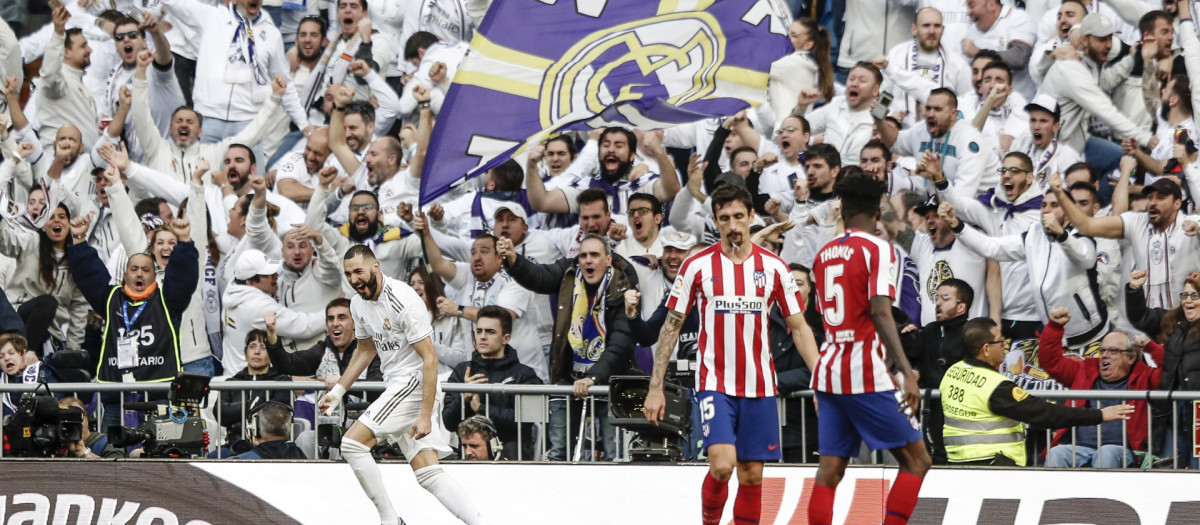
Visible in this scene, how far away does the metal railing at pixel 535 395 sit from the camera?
374 inches

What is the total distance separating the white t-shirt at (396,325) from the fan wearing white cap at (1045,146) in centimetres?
499

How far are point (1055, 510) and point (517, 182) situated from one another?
16.6 feet

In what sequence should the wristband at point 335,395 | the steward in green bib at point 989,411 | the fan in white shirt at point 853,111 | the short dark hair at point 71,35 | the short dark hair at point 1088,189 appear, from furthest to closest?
the short dark hair at point 71,35
the fan in white shirt at point 853,111
the short dark hair at point 1088,189
the wristband at point 335,395
the steward in green bib at point 989,411

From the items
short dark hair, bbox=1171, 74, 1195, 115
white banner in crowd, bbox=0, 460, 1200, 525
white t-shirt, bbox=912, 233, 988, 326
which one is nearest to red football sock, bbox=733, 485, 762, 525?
white banner in crowd, bbox=0, 460, 1200, 525

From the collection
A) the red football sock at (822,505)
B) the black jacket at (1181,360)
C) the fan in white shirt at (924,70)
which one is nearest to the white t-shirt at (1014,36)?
the fan in white shirt at (924,70)

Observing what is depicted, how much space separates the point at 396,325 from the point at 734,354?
2.27m

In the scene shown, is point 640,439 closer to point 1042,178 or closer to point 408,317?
point 408,317

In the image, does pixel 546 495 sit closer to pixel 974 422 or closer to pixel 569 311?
pixel 569 311

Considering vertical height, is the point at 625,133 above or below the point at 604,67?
below

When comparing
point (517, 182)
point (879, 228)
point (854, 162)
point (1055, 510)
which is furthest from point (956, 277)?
point (517, 182)

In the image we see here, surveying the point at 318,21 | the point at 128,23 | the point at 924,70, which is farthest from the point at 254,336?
the point at 924,70

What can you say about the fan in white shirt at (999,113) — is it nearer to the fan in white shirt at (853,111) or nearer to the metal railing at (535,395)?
the fan in white shirt at (853,111)

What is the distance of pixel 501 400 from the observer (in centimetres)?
1066

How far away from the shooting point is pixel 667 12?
12117 mm
